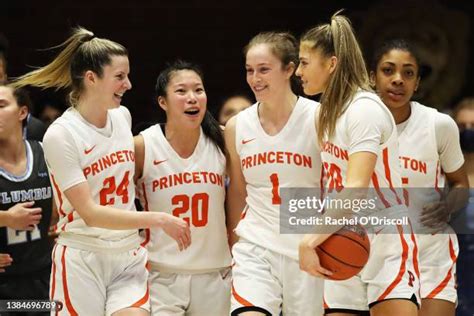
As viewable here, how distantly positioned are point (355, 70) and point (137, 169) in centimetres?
132

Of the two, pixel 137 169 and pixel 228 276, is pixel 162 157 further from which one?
pixel 228 276

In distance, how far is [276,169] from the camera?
436 cm

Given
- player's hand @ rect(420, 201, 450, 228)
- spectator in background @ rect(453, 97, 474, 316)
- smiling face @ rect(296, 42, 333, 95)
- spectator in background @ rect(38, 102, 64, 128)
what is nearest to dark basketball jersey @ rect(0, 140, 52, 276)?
spectator in background @ rect(38, 102, 64, 128)

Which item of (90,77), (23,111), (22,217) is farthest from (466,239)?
(23,111)

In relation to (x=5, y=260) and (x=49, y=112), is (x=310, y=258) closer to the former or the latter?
(x=5, y=260)

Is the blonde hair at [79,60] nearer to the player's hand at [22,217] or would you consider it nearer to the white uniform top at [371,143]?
the player's hand at [22,217]

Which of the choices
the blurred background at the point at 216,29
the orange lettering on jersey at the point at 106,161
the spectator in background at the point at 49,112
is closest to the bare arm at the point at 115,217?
the orange lettering on jersey at the point at 106,161

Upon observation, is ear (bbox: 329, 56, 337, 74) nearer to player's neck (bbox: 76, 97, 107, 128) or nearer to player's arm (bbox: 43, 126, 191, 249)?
player's arm (bbox: 43, 126, 191, 249)

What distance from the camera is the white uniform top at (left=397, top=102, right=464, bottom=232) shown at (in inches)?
181

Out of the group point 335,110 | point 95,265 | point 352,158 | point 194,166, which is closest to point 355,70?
point 335,110

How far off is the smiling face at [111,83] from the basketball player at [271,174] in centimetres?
60

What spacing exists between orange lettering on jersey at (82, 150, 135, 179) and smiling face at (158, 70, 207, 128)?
0.35 metres

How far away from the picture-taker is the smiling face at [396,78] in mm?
4598

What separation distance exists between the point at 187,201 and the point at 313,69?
100cm
